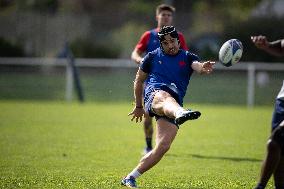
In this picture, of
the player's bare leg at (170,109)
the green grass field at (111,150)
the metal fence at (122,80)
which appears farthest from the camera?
the metal fence at (122,80)

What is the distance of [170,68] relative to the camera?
8.59m

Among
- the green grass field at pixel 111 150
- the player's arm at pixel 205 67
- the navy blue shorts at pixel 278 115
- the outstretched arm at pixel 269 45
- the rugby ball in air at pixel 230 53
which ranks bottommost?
the green grass field at pixel 111 150

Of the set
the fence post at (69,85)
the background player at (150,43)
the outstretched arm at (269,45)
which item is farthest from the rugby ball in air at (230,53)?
the fence post at (69,85)

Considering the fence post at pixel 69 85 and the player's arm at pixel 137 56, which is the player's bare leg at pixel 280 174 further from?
the fence post at pixel 69 85

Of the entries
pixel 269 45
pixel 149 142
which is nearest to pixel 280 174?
pixel 269 45

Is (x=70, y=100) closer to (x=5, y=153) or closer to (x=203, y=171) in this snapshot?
(x=5, y=153)

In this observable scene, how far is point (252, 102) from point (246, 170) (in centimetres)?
1493

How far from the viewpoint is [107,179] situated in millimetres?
9000

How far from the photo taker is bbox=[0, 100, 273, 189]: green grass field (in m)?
9.04

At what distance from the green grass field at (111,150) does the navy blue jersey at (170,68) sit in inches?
46.8

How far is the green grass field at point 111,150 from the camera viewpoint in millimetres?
9039

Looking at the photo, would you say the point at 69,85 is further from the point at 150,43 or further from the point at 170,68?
the point at 170,68

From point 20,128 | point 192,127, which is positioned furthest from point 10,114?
point 192,127

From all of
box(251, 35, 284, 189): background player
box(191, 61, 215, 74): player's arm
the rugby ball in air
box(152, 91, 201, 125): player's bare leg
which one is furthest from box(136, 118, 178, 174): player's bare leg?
box(251, 35, 284, 189): background player
